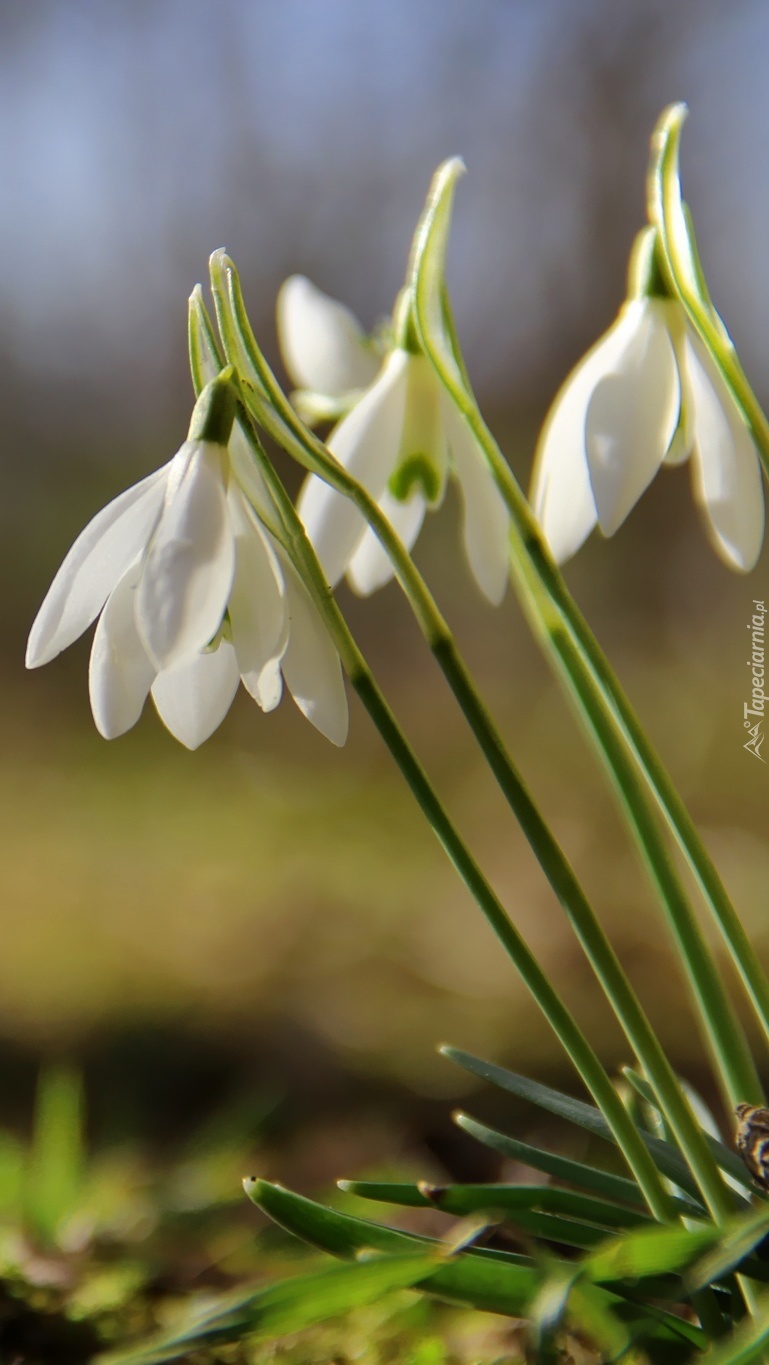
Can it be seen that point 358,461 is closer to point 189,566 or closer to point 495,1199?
point 189,566

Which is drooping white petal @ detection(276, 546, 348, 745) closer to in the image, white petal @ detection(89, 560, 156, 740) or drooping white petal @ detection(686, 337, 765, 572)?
white petal @ detection(89, 560, 156, 740)

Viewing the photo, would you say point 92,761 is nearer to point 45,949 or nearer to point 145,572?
point 45,949

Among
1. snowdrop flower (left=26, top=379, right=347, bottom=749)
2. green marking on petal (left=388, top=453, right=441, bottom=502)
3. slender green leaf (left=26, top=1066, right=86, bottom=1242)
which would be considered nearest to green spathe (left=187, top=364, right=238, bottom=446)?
snowdrop flower (left=26, top=379, right=347, bottom=749)

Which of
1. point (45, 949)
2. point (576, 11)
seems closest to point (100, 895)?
point (45, 949)

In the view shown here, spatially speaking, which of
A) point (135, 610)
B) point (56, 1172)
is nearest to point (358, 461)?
point (135, 610)

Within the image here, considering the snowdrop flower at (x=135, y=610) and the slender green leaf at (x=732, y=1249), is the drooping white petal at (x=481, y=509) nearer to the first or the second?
the snowdrop flower at (x=135, y=610)
